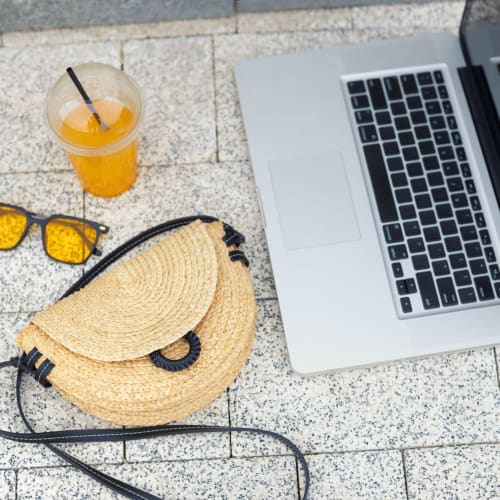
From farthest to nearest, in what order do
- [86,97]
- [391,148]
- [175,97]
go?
[175,97] → [391,148] → [86,97]

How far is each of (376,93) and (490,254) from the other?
248 mm

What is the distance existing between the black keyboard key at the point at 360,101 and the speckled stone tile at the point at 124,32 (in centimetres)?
23

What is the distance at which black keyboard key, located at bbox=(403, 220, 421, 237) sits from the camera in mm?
899

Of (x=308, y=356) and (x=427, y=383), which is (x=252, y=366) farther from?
→ (x=427, y=383)

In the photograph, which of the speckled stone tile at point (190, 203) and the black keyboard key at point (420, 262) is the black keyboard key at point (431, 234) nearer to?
the black keyboard key at point (420, 262)

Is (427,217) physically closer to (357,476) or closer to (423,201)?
(423,201)

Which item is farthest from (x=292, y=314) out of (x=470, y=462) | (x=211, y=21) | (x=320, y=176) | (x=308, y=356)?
(x=211, y=21)

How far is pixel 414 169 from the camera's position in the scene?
924 millimetres


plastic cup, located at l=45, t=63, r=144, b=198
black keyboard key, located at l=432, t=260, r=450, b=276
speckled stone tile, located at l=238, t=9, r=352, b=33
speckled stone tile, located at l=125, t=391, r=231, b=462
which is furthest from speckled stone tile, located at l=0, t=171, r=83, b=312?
black keyboard key, located at l=432, t=260, r=450, b=276

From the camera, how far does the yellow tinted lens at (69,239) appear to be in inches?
37.6

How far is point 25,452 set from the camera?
89 cm

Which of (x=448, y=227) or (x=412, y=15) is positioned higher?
(x=412, y=15)

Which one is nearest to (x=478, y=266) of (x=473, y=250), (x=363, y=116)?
(x=473, y=250)

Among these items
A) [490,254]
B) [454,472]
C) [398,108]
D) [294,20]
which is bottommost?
[454,472]
